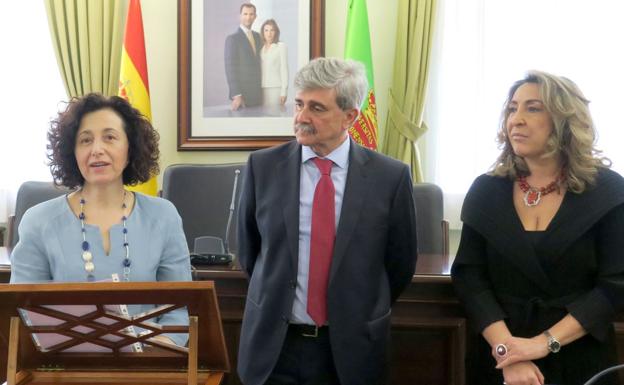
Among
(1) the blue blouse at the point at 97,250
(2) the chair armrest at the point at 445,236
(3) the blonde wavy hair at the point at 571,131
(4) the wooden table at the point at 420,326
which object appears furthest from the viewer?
(2) the chair armrest at the point at 445,236

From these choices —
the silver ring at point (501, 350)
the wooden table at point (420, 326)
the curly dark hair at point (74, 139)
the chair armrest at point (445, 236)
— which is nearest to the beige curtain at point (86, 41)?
the wooden table at point (420, 326)

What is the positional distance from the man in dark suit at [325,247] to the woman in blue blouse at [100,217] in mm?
248

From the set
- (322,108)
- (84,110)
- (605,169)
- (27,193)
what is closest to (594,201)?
(605,169)

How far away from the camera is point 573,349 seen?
1843 mm

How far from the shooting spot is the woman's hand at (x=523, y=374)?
178 cm

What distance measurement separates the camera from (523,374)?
1790 mm

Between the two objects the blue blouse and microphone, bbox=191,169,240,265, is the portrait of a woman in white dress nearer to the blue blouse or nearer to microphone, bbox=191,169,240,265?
microphone, bbox=191,169,240,265

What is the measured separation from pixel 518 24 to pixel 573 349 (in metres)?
3.26

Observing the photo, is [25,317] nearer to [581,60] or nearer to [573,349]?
[573,349]

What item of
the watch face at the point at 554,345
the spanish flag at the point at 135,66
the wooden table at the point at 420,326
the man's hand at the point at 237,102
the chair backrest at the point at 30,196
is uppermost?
the spanish flag at the point at 135,66

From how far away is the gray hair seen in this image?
6.15 ft

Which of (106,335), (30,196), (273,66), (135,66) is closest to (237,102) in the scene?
(273,66)

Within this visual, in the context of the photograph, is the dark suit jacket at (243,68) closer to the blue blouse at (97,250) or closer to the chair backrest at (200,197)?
the chair backrest at (200,197)

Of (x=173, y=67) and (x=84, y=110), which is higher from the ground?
(x=173, y=67)
